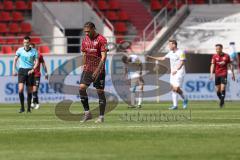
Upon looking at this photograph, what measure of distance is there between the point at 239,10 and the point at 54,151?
34.2 m

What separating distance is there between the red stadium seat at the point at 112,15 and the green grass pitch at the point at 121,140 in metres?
27.0

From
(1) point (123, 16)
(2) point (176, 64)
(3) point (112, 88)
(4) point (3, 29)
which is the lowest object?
(3) point (112, 88)

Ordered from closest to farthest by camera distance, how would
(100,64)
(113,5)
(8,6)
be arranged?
(100,64) < (8,6) < (113,5)

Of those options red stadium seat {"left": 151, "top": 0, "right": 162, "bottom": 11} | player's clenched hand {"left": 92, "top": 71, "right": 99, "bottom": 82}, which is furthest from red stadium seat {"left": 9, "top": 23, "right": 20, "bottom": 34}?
player's clenched hand {"left": 92, "top": 71, "right": 99, "bottom": 82}

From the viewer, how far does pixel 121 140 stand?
14.2 meters

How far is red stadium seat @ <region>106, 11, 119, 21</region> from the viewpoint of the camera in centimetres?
4553

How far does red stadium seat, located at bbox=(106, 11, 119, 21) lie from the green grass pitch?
26996 mm

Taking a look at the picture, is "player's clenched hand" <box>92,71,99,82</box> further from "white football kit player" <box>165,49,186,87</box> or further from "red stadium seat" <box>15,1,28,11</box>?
"red stadium seat" <box>15,1,28,11</box>

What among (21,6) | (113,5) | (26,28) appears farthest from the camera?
(113,5)

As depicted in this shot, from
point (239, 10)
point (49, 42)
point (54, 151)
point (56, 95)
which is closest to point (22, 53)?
point (56, 95)

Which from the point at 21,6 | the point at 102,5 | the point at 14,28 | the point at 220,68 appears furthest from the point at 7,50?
the point at 220,68

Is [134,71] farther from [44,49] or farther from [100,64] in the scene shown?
[100,64]

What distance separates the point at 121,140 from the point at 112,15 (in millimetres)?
31783

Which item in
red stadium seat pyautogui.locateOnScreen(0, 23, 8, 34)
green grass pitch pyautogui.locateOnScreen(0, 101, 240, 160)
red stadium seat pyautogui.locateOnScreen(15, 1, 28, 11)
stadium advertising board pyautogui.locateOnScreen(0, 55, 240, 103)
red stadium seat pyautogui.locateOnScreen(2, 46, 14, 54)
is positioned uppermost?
red stadium seat pyautogui.locateOnScreen(15, 1, 28, 11)
